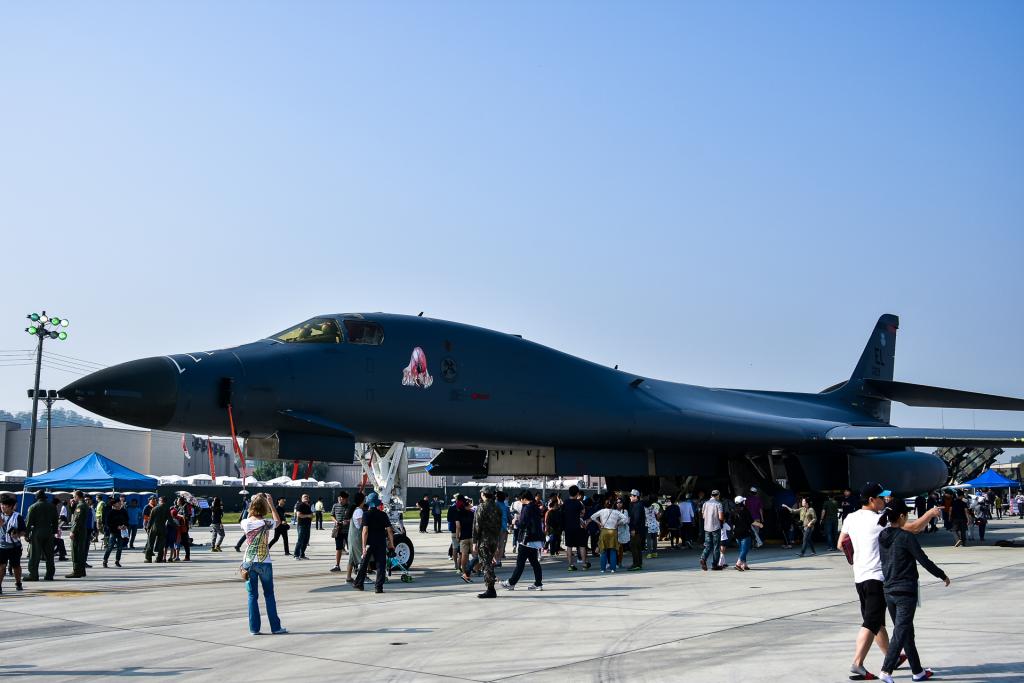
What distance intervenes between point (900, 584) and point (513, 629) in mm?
4198

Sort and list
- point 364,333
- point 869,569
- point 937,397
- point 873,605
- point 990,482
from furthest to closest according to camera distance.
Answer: point 990,482 < point 937,397 < point 364,333 < point 869,569 < point 873,605

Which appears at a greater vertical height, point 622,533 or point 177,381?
point 177,381

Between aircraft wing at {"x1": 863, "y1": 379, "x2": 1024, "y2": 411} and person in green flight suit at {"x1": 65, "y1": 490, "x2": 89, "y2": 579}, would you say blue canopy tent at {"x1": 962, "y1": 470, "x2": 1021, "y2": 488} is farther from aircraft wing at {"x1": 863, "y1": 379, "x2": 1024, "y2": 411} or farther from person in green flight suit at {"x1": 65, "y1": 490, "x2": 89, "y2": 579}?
person in green flight suit at {"x1": 65, "y1": 490, "x2": 89, "y2": 579}

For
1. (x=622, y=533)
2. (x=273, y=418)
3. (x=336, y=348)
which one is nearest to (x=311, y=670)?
(x=273, y=418)

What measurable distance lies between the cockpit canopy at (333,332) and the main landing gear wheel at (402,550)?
342 cm

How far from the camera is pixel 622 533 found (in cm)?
1714

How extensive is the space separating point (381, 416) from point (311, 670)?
308 inches

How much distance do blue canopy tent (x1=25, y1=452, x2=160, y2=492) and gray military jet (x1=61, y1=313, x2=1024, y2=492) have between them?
43.6 ft

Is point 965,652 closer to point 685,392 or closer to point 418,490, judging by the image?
point 685,392

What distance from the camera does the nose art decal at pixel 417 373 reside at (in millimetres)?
15675

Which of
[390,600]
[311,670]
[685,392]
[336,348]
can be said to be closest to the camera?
[311,670]

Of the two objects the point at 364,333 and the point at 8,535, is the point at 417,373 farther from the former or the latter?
the point at 8,535

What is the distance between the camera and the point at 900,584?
7.02 meters

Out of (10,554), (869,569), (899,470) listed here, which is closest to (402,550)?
(10,554)
